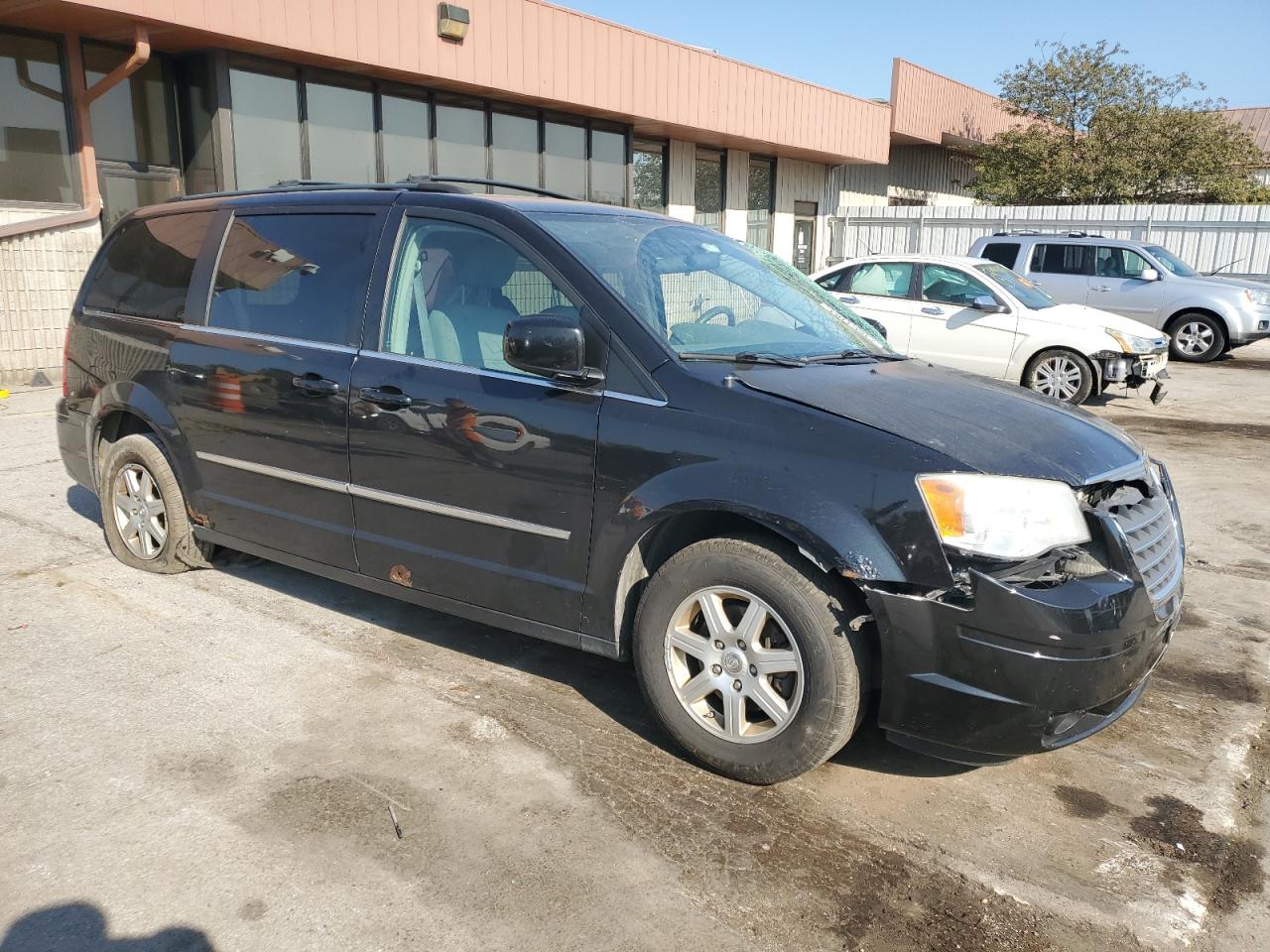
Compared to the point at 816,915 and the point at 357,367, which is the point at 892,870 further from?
the point at 357,367

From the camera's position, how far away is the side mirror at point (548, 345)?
131 inches

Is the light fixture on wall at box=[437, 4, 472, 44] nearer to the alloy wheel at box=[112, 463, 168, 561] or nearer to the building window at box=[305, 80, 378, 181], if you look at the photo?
the building window at box=[305, 80, 378, 181]

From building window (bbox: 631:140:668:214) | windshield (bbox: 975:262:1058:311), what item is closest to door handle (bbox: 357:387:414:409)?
windshield (bbox: 975:262:1058:311)

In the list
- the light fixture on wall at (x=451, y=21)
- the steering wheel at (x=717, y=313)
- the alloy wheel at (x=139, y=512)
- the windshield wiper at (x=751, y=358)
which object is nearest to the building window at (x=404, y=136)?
Answer: the light fixture on wall at (x=451, y=21)

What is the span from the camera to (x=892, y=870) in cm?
286

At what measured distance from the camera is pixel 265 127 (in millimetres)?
12742

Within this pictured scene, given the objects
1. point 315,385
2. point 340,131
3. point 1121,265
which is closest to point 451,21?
point 340,131

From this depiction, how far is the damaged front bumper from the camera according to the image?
9.26ft

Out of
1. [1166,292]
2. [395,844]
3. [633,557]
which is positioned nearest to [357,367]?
[633,557]

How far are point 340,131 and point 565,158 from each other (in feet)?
14.9

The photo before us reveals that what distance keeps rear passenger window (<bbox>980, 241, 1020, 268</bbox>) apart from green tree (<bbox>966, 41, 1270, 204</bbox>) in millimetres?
14631

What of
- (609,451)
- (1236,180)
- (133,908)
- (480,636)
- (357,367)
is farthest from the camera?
(1236,180)

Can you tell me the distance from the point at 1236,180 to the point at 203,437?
1203 inches

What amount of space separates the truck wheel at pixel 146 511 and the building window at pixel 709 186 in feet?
55.3
